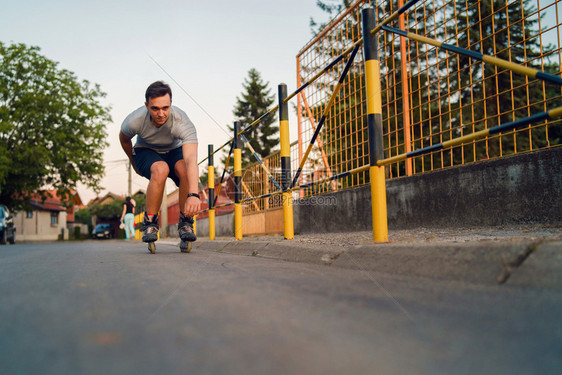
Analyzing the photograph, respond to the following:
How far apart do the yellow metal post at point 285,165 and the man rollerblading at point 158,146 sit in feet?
2.85

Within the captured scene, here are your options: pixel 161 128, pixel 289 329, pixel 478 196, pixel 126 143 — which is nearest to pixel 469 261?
pixel 289 329

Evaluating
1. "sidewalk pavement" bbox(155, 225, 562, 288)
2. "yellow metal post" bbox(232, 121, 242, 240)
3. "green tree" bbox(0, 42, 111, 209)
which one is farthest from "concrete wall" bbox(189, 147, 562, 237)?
"green tree" bbox(0, 42, 111, 209)

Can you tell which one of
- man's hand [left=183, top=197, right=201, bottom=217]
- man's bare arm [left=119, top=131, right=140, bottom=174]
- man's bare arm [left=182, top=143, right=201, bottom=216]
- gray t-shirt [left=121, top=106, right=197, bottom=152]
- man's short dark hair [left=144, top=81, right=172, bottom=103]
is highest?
man's short dark hair [left=144, top=81, right=172, bottom=103]

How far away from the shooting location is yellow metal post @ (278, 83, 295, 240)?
4098 millimetres

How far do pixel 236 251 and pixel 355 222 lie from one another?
1.49 m

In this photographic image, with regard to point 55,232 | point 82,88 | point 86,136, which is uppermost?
point 82,88

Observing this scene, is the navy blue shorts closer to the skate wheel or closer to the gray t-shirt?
the gray t-shirt

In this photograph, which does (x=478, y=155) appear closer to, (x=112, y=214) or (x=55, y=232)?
(x=55, y=232)

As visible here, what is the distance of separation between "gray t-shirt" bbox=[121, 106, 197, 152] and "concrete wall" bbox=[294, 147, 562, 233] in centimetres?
204

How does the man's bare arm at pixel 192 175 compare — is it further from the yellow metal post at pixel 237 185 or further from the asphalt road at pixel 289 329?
the asphalt road at pixel 289 329

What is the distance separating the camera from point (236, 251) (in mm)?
4281

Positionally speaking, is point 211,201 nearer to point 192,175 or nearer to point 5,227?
point 192,175

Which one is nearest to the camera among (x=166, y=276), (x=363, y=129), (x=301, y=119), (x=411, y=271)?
(x=411, y=271)

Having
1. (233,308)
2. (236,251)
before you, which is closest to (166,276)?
(233,308)
